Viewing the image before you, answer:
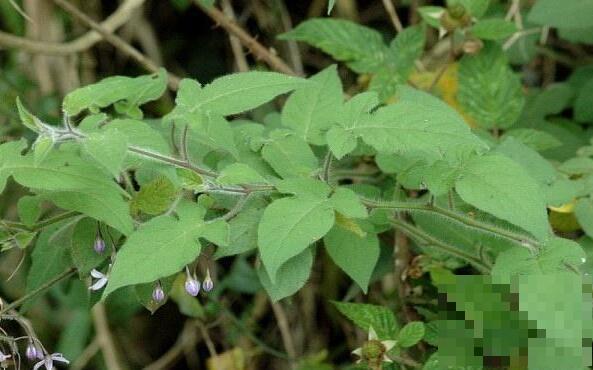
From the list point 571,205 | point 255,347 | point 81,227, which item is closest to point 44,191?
point 81,227

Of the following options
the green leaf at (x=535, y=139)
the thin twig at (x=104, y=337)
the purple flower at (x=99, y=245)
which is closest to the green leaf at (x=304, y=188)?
the purple flower at (x=99, y=245)

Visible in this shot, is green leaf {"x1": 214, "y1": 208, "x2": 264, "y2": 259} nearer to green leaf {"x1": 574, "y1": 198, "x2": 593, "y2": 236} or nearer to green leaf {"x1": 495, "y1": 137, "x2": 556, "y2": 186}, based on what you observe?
green leaf {"x1": 495, "y1": 137, "x2": 556, "y2": 186}

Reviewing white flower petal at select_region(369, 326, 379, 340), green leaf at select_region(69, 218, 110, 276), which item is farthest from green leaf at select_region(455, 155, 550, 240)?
green leaf at select_region(69, 218, 110, 276)

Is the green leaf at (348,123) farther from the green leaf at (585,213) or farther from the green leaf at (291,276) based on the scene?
the green leaf at (585,213)

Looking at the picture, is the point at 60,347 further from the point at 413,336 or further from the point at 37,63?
the point at 413,336

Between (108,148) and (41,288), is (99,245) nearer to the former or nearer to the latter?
(41,288)

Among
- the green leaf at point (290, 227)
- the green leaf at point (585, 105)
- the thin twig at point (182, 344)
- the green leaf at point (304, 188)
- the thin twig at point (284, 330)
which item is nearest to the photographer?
the green leaf at point (290, 227)

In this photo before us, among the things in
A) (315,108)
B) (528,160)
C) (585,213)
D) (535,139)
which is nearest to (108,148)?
(315,108)
